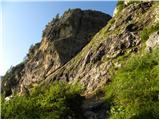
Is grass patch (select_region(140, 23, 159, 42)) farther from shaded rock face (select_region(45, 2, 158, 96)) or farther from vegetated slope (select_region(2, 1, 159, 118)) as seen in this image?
shaded rock face (select_region(45, 2, 158, 96))

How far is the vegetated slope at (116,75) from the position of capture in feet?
120

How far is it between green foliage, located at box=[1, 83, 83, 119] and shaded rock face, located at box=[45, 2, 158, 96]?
11541 millimetres

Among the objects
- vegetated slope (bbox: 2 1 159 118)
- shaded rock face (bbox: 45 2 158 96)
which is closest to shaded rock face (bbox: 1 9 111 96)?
vegetated slope (bbox: 2 1 159 118)

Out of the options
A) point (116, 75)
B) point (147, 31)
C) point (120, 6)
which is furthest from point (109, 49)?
point (120, 6)

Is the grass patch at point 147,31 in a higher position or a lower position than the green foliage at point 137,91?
higher

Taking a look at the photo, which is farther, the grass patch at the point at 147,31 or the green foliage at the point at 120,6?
the green foliage at the point at 120,6

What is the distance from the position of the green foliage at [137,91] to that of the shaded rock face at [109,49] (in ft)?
33.9

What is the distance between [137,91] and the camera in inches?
1465

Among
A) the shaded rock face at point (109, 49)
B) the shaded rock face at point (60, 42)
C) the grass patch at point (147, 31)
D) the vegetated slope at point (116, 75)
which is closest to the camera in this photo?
the vegetated slope at point (116, 75)

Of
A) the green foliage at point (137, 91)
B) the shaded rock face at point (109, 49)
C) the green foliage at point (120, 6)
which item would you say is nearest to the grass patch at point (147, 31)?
the shaded rock face at point (109, 49)

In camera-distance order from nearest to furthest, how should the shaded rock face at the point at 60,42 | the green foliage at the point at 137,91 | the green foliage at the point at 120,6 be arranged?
1. the green foliage at the point at 137,91
2. the green foliage at the point at 120,6
3. the shaded rock face at the point at 60,42

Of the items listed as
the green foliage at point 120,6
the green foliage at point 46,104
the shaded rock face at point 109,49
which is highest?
the green foliage at point 120,6

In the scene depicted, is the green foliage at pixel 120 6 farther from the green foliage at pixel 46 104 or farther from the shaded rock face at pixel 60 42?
the green foliage at pixel 46 104

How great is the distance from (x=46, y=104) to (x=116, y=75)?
11477mm
